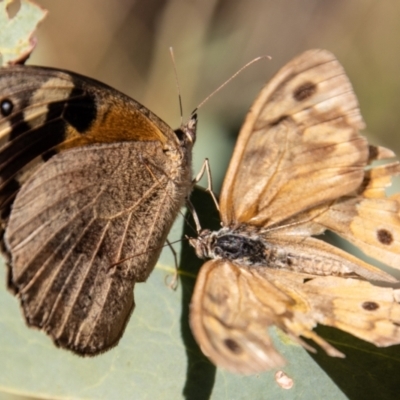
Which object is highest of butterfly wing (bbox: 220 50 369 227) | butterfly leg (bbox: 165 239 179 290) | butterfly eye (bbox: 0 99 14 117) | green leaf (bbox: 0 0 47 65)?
green leaf (bbox: 0 0 47 65)

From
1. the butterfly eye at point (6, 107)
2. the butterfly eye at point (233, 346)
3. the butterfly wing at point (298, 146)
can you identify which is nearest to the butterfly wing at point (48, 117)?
the butterfly eye at point (6, 107)

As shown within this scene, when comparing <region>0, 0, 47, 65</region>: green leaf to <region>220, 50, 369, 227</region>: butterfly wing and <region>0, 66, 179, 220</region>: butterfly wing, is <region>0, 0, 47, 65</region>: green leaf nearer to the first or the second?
<region>0, 66, 179, 220</region>: butterfly wing

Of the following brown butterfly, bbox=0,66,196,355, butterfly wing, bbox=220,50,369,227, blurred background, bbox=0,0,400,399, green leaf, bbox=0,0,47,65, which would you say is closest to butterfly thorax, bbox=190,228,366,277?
butterfly wing, bbox=220,50,369,227

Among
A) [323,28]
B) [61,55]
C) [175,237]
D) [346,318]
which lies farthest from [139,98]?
[346,318]

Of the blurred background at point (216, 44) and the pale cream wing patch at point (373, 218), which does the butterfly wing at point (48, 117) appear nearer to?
the pale cream wing patch at point (373, 218)

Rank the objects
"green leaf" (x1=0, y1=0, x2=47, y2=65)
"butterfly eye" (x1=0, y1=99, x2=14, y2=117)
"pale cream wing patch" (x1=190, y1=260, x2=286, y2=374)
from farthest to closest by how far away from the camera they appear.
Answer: "green leaf" (x1=0, y1=0, x2=47, y2=65) < "butterfly eye" (x1=0, y1=99, x2=14, y2=117) < "pale cream wing patch" (x1=190, y1=260, x2=286, y2=374)

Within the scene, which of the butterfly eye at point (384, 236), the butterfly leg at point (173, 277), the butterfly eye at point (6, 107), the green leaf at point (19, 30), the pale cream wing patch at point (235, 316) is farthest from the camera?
the green leaf at point (19, 30)
